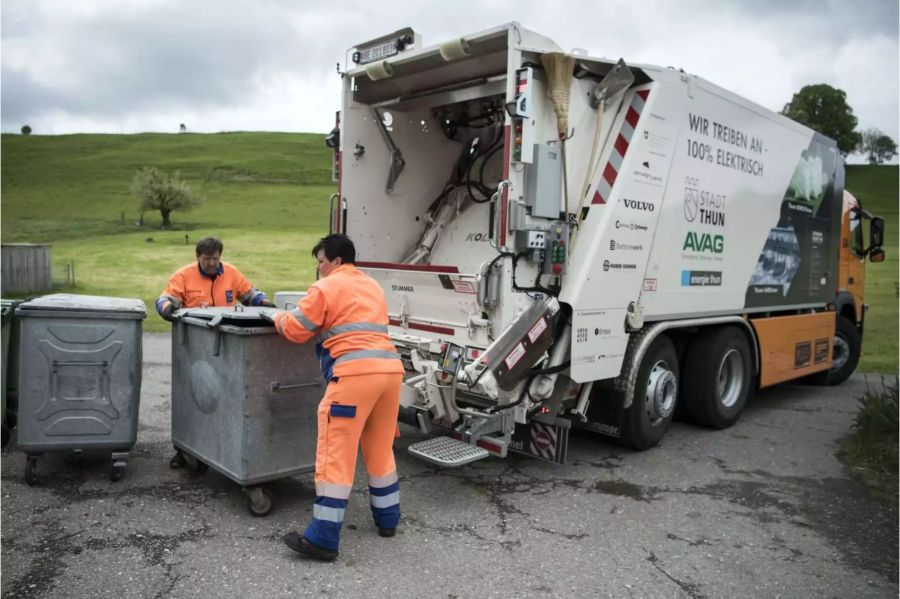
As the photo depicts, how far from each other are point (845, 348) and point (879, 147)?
81.2 metres

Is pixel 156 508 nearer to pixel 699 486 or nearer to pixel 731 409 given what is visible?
pixel 699 486

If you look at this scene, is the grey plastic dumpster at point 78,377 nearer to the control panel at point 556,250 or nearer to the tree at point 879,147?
the control panel at point 556,250

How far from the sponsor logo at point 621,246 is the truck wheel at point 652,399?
830mm

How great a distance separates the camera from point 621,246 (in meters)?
4.91

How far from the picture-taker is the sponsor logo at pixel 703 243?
557 centimetres

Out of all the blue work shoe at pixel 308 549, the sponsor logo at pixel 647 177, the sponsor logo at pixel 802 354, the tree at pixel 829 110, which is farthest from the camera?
the tree at pixel 829 110

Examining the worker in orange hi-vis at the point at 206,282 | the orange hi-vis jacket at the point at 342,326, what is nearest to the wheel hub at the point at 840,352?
the worker in orange hi-vis at the point at 206,282

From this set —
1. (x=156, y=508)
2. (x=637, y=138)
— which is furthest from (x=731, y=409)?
(x=156, y=508)

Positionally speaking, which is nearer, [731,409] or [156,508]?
[156,508]

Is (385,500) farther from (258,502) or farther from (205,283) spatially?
(205,283)

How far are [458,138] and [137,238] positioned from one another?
97.8ft

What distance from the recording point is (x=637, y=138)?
195 inches

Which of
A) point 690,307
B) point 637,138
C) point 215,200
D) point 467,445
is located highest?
point 215,200

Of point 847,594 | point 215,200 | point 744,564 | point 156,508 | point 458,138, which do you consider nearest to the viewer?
point 847,594
